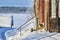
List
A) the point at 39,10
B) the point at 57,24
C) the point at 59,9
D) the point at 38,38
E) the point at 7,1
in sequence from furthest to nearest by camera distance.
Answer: the point at 7,1, the point at 39,10, the point at 59,9, the point at 57,24, the point at 38,38

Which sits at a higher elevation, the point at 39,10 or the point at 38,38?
the point at 39,10

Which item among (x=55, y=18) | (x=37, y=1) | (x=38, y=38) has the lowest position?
(x=38, y=38)

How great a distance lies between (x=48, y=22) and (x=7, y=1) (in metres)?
31.0

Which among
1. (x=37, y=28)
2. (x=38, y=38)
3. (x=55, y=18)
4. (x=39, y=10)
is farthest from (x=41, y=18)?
(x=38, y=38)

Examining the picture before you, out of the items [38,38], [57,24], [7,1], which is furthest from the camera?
[7,1]

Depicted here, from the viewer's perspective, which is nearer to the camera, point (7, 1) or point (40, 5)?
point (40, 5)

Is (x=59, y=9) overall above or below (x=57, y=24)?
above

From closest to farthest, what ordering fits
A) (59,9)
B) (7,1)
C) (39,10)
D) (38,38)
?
(38,38)
(59,9)
(39,10)
(7,1)

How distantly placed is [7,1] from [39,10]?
94.6 feet

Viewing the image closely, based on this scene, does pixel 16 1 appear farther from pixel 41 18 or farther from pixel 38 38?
pixel 38 38

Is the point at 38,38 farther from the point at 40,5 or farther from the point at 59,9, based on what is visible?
the point at 40,5

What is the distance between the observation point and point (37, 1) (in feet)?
35.0

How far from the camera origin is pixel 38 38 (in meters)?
6.97

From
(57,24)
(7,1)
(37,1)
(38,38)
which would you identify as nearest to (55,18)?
(57,24)
